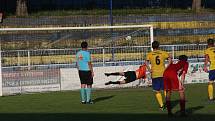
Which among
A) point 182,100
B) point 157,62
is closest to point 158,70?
point 157,62

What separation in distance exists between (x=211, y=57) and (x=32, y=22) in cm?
2439

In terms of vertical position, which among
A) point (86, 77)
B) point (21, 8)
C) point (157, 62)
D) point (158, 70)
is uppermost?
point (21, 8)

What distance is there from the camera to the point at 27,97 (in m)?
22.9

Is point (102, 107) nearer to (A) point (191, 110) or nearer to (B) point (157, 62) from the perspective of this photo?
(B) point (157, 62)

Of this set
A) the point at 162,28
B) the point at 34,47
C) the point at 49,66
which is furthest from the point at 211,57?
the point at 162,28

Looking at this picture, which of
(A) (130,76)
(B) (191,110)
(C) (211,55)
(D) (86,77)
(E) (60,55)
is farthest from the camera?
(E) (60,55)

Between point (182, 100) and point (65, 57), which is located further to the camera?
point (65, 57)

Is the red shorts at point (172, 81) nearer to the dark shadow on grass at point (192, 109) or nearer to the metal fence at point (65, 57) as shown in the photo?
the dark shadow on grass at point (192, 109)

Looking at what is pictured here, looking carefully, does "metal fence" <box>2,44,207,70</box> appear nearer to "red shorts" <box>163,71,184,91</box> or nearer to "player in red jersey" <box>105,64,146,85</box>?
"player in red jersey" <box>105,64,146,85</box>

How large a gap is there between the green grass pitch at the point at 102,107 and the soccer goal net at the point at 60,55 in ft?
4.18
